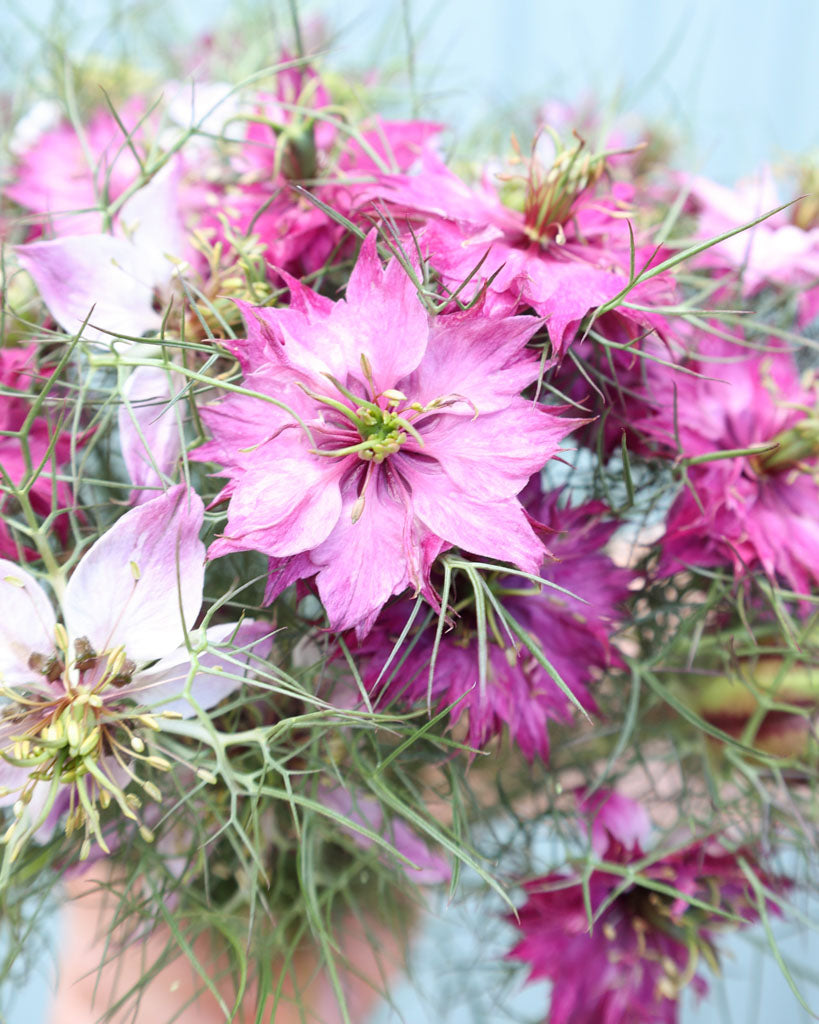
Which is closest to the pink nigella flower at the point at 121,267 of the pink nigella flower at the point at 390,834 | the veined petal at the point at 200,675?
the veined petal at the point at 200,675

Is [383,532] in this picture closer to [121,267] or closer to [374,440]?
[374,440]

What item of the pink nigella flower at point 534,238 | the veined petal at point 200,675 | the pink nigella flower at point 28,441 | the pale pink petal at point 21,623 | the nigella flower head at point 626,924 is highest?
the pink nigella flower at point 534,238

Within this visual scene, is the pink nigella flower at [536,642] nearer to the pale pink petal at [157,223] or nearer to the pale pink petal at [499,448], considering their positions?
the pale pink petal at [499,448]

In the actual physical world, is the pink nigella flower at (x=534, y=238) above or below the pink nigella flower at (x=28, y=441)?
above

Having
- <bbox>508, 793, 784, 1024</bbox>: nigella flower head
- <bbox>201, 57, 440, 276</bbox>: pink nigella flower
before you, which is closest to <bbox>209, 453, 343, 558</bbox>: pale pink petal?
<bbox>201, 57, 440, 276</bbox>: pink nigella flower

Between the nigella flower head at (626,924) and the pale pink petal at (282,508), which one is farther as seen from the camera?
the nigella flower head at (626,924)

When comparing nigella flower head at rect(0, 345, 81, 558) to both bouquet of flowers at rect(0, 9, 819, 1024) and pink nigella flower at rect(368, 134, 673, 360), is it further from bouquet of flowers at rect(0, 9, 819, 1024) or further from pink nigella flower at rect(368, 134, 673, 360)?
pink nigella flower at rect(368, 134, 673, 360)

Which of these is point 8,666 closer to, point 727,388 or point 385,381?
point 385,381
